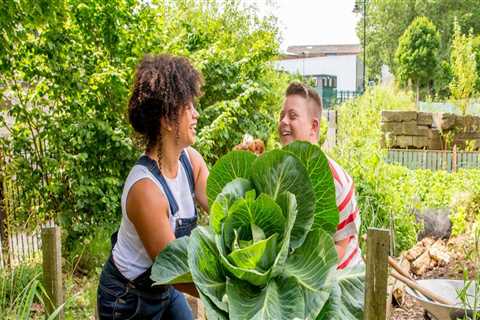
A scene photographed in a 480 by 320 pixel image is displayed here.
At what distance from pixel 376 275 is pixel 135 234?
82cm

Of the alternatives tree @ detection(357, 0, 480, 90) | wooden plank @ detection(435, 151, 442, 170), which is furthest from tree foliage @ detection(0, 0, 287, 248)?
tree @ detection(357, 0, 480, 90)

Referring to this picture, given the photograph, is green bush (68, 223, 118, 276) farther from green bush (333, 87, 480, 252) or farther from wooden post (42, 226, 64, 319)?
wooden post (42, 226, 64, 319)

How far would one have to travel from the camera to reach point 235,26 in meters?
11.1

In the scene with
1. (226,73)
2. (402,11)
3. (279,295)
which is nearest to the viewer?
(279,295)

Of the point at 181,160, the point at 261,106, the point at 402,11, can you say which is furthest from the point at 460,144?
the point at 402,11

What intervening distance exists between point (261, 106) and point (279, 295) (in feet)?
19.2

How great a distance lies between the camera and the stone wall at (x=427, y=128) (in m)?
11.8

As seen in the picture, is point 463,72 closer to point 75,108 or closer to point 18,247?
point 75,108

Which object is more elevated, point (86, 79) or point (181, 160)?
point (86, 79)

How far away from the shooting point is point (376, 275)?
1.15 metres

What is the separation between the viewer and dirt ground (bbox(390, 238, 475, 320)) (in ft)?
13.0

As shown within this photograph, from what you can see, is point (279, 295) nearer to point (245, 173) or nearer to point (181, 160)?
point (245, 173)

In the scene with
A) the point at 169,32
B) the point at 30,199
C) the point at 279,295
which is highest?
the point at 169,32

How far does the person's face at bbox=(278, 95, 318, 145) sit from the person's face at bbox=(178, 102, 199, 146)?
0.39 m
